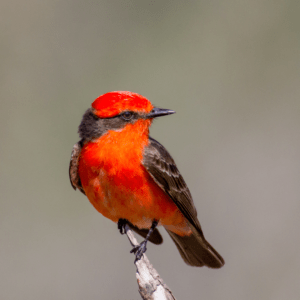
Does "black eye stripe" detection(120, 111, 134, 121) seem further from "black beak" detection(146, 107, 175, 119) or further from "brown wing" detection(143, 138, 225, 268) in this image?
"brown wing" detection(143, 138, 225, 268)

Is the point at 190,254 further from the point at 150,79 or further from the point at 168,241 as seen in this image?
the point at 150,79

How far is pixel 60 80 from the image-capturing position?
25.3ft

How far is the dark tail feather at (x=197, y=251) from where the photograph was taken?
520 cm

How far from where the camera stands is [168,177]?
14.9ft

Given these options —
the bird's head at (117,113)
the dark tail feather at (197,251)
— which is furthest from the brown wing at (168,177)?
the dark tail feather at (197,251)

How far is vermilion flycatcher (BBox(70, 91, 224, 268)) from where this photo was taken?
169 inches

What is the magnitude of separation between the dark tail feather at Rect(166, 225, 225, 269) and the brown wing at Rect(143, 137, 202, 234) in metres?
0.38

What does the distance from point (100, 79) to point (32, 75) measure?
3.54 ft

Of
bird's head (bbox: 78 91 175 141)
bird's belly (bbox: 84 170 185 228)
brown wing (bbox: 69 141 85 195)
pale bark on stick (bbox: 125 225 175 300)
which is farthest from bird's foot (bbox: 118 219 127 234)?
bird's head (bbox: 78 91 175 141)

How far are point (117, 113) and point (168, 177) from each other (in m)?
0.74

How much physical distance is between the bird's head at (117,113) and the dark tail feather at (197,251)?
135cm

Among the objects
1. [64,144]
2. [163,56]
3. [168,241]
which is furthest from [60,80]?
[168,241]

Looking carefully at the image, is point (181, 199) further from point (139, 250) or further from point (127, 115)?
point (127, 115)

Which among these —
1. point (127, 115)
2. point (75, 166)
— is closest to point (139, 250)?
point (75, 166)
